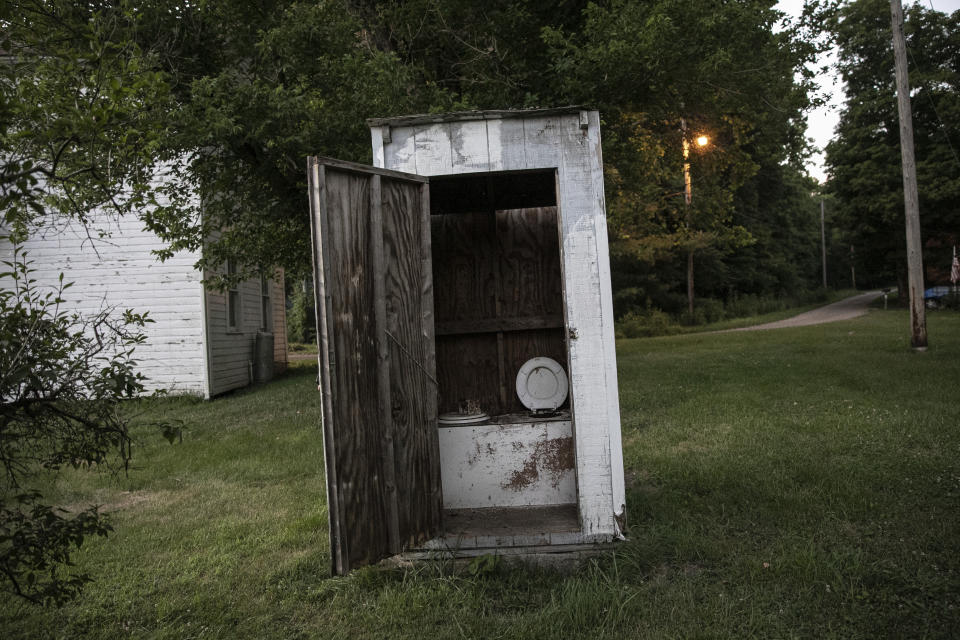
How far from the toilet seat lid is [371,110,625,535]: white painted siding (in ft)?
Result: 3.27

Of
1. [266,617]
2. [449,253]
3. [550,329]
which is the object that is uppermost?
[449,253]

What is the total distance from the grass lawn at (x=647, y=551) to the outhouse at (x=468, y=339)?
17.6 inches

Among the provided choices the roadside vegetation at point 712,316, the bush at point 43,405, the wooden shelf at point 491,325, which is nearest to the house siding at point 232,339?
the wooden shelf at point 491,325

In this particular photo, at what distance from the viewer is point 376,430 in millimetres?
3359

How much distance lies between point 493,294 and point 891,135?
2951 cm

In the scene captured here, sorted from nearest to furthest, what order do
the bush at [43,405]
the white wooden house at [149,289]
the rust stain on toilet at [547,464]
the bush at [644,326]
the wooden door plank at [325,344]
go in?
the bush at [43,405]
the wooden door plank at [325,344]
the rust stain on toilet at [547,464]
the white wooden house at [149,289]
the bush at [644,326]

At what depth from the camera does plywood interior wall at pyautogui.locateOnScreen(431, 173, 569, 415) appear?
5.38 metres

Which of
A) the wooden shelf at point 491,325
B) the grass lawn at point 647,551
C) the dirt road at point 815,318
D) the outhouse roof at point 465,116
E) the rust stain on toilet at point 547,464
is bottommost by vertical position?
the grass lawn at point 647,551

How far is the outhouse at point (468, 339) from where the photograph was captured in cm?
324

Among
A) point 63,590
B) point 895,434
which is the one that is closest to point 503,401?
point 63,590

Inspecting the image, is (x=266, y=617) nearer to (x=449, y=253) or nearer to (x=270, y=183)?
(x=449, y=253)

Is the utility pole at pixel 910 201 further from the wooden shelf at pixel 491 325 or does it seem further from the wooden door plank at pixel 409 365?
the wooden door plank at pixel 409 365

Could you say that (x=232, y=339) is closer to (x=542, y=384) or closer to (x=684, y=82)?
(x=684, y=82)

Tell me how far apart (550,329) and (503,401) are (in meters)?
0.70
